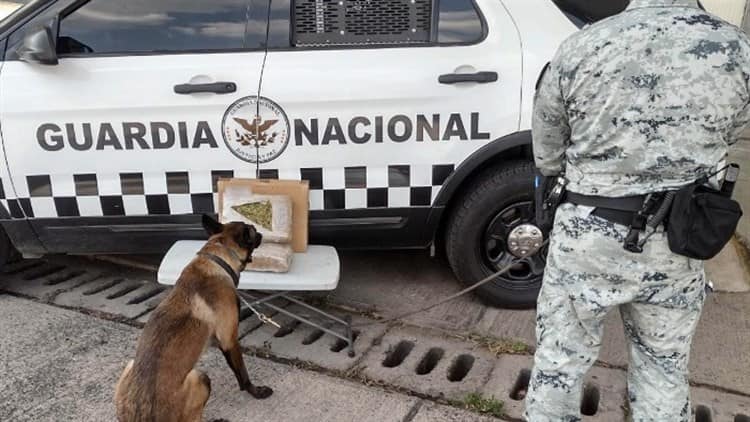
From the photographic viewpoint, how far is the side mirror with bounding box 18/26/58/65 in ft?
8.86

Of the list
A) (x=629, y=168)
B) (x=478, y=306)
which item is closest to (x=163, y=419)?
(x=629, y=168)

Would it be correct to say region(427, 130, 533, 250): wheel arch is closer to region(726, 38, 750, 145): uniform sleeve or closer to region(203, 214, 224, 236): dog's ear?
region(203, 214, 224, 236): dog's ear

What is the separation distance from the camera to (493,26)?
115 inches

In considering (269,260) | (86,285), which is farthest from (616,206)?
(86,285)

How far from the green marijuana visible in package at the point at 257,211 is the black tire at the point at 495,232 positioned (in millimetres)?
907

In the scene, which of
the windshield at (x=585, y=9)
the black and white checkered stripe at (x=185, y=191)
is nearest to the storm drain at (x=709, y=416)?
the black and white checkered stripe at (x=185, y=191)

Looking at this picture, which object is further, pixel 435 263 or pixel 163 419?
pixel 435 263

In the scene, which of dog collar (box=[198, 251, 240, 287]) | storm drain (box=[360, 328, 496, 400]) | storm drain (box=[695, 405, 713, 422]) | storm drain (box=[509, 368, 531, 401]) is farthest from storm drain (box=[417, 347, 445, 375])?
storm drain (box=[695, 405, 713, 422])

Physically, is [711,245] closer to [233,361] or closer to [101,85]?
[233,361]

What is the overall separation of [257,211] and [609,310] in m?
1.59

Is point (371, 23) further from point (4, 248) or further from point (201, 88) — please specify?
point (4, 248)

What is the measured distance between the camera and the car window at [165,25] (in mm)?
2914

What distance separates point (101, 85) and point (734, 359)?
121 inches

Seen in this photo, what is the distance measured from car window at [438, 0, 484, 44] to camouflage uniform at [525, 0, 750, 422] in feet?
3.64
